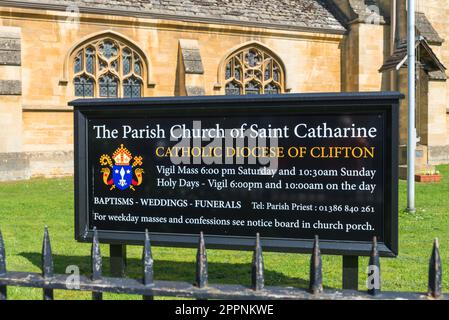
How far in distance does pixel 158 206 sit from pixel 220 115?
3.26 ft

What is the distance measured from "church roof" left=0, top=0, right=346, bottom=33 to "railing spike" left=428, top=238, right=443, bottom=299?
17.2 m

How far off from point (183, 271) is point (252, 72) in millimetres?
16218

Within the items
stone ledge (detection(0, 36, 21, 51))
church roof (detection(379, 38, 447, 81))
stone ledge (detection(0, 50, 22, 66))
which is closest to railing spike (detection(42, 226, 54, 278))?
church roof (detection(379, 38, 447, 81))

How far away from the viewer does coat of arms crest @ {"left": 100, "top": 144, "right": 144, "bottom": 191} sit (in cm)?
452

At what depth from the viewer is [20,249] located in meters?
6.71

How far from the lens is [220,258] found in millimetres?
6465

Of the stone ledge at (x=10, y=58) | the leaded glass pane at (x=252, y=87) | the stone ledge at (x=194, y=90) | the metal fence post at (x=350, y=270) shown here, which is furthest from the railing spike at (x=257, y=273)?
the leaded glass pane at (x=252, y=87)

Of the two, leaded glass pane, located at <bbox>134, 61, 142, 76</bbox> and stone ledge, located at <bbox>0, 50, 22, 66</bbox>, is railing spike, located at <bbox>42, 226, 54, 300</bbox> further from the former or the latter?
leaded glass pane, located at <bbox>134, 61, 142, 76</bbox>

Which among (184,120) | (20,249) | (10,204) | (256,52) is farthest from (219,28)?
(184,120)

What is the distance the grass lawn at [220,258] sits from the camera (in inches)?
211

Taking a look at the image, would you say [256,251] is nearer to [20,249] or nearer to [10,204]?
[20,249]

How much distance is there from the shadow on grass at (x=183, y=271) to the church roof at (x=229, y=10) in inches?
528

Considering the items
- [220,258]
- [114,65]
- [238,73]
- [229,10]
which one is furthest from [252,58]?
[220,258]
